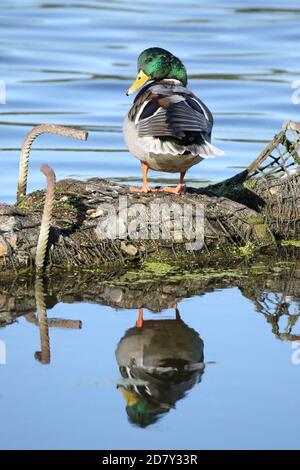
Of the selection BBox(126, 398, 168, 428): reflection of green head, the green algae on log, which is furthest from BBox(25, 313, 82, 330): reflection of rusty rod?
the green algae on log

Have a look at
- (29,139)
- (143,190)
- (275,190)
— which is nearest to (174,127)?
(143,190)

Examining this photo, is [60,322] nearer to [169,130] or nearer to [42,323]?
[42,323]

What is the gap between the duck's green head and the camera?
31.1 feet

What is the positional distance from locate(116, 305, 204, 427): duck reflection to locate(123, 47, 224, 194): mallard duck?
1527 millimetres

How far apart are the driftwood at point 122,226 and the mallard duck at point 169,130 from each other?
29cm

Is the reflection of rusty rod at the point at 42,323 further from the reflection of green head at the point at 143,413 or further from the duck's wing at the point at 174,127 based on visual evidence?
the duck's wing at the point at 174,127

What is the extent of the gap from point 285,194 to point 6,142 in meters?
4.84

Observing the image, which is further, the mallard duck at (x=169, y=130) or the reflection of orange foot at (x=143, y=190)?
the reflection of orange foot at (x=143, y=190)

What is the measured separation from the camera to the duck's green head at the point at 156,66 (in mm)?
9484

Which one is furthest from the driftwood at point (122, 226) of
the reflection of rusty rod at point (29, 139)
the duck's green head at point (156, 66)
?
the duck's green head at point (156, 66)

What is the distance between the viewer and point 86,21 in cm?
2145

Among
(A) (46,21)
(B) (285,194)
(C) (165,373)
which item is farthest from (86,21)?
(C) (165,373)

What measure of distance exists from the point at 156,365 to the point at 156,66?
144 inches

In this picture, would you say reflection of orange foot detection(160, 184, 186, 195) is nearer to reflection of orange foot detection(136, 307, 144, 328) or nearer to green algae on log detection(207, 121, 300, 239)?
green algae on log detection(207, 121, 300, 239)
